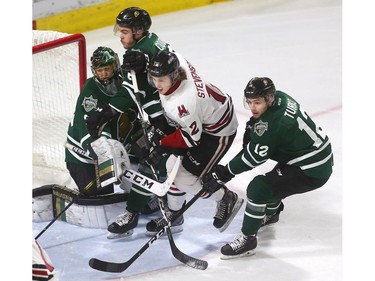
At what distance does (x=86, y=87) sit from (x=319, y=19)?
2.87m

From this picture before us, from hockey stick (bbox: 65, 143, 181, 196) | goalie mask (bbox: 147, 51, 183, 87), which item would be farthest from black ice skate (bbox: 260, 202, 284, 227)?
goalie mask (bbox: 147, 51, 183, 87)

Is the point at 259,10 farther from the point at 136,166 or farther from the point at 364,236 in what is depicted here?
the point at 364,236

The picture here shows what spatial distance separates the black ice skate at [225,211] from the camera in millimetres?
2998

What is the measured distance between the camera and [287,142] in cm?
268

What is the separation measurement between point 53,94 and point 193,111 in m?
0.91

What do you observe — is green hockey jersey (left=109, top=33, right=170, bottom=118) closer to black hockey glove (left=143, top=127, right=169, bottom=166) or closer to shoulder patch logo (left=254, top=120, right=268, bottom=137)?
black hockey glove (left=143, top=127, right=169, bottom=166)

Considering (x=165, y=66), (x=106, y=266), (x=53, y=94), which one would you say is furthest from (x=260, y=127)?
(x=53, y=94)

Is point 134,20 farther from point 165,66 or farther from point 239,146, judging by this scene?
point 239,146

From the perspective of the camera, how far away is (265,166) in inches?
140

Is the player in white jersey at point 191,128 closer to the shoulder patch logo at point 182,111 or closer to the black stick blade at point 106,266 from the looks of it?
the shoulder patch logo at point 182,111

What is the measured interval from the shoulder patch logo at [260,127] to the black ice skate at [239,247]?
415 millimetres

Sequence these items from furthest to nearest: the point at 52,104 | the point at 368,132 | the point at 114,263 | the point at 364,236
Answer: the point at 52,104 → the point at 114,263 → the point at 368,132 → the point at 364,236
